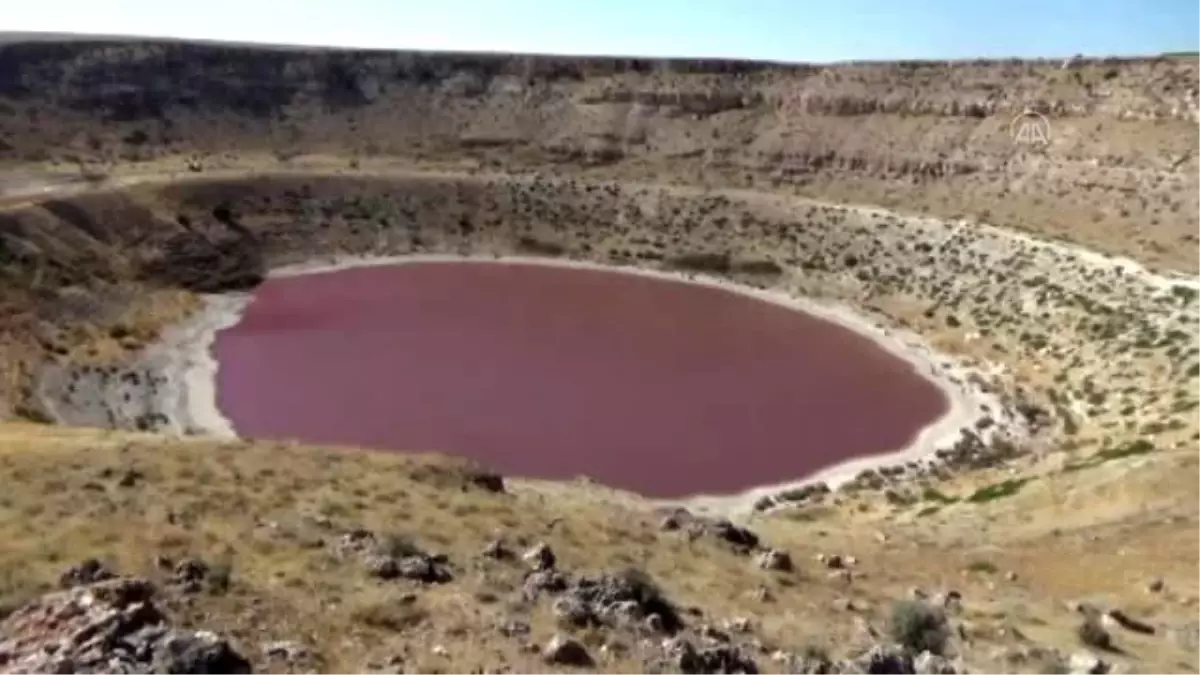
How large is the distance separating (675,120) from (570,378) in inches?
1768

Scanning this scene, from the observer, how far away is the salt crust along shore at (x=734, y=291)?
3622 centimetres

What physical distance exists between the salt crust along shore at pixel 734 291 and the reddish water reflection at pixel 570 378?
0.73 m

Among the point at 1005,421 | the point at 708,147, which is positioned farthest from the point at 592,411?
the point at 708,147

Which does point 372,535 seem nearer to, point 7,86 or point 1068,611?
point 1068,611

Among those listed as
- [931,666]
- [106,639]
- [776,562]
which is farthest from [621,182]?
[106,639]

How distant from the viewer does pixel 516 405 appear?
139 ft

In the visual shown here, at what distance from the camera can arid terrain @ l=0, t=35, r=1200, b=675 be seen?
13289 mm

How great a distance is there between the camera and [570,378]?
1838 inches

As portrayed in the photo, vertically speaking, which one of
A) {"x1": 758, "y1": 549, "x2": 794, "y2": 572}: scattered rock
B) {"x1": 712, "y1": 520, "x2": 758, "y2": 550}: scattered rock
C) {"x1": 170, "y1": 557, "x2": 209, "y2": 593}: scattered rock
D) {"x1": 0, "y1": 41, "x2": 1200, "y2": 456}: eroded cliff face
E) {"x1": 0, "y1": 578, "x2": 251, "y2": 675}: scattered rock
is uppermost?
{"x1": 0, "y1": 41, "x2": 1200, "y2": 456}: eroded cliff face

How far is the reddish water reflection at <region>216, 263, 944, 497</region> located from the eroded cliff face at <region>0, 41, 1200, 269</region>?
19.2 meters

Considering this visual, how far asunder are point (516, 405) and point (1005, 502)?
1825cm

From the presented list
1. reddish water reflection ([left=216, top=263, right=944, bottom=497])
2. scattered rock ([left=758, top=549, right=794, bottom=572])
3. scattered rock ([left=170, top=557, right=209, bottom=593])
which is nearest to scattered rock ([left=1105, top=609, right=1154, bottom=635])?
scattered rock ([left=758, top=549, right=794, bottom=572])

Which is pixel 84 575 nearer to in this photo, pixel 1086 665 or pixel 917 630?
pixel 917 630

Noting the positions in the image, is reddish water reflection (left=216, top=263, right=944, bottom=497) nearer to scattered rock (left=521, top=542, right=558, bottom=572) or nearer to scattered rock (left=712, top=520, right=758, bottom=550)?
scattered rock (left=712, top=520, right=758, bottom=550)
